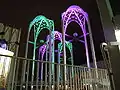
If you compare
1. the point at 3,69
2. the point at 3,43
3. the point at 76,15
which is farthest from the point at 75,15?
the point at 3,69

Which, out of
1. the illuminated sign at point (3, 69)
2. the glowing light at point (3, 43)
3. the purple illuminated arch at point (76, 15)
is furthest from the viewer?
the purple illuminated arch at point (76, 15)

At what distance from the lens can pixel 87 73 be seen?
427 centimetres

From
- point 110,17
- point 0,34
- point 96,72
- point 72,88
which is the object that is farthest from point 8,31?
point 110,17

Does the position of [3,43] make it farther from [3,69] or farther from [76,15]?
[76,15]

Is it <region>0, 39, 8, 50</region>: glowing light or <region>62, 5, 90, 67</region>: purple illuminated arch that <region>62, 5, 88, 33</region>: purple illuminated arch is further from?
<region>0, 39, 8, 50</region>: glowing light

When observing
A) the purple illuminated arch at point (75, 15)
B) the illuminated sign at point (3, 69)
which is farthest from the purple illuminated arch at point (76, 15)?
the illuminated sign at point (3, 69)

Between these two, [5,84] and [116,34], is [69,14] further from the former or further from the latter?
[116,34]

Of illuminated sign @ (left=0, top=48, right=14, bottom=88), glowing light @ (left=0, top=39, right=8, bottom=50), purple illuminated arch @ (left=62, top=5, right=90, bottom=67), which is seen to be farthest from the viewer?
purple illuminated arch @ (left=62, top=5, right=90, bottom=67)

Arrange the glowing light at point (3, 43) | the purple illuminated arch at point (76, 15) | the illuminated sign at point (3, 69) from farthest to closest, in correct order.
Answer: the purple illuminated arch at point (76, 15)
the glowing light at point (3, 43)
the illuminated sign at point (3, 69)

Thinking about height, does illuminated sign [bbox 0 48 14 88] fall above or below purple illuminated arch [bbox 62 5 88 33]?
below

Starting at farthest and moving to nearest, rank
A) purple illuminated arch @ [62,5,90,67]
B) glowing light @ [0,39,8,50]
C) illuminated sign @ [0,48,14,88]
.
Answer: purple illuminated arch @ [62,5,90,67]
glowing light @ [0,39,8,50]
illuminated sign @ [0,48,14,88]

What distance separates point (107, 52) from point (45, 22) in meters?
7.78

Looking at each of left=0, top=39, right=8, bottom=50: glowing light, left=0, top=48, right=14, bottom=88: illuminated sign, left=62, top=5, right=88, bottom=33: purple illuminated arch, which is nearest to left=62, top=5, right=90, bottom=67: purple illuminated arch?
left=62, top=5, right=88, bottom=33: purple illuminated arch

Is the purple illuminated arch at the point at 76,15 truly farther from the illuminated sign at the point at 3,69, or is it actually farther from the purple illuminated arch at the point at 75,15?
the illuminated sign at the point at 3,69
